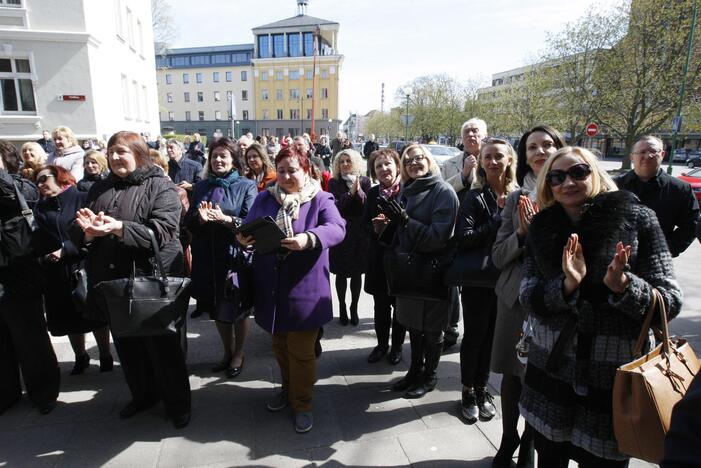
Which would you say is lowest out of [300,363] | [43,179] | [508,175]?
[300,363]

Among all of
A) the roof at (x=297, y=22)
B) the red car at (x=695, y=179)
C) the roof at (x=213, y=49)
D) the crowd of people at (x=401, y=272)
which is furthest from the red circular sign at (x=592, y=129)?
the roof at (x=213, y=49)

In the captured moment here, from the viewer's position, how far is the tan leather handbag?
4.76 ft

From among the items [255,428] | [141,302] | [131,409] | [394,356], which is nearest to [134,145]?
[141,302]

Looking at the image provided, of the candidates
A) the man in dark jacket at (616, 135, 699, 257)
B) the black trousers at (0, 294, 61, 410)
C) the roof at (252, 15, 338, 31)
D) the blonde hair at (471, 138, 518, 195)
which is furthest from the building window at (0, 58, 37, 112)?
the roof at (252, 15, 338, 31)

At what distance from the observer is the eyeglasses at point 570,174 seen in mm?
1842

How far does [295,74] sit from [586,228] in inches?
2761

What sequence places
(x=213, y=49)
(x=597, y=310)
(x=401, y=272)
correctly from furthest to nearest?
(x=213, y=49), (x=401, y=272), (x=597, y=310)

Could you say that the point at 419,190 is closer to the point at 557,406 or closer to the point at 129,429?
the point at 557,406

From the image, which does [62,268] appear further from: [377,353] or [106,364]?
[377,353]

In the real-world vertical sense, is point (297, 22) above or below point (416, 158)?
above

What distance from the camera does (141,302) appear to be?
256cm

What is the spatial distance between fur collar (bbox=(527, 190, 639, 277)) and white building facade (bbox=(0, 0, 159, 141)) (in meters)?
16.6

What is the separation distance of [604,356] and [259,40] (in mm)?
73919

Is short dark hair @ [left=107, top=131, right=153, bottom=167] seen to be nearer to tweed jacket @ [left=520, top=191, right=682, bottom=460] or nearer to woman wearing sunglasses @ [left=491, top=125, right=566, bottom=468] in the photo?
woman wearing sunglasses @ [left=491, top=125, right=566, bottom=468]
